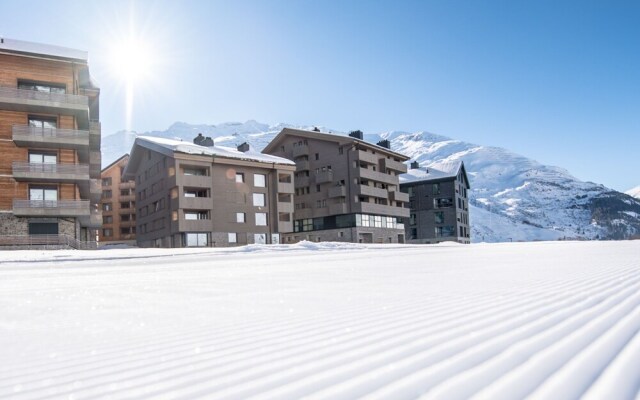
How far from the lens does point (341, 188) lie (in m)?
50.3

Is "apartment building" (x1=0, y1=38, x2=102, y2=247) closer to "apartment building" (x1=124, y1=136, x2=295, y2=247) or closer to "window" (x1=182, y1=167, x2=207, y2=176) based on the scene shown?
"apartment building" (x1=124, y1=136, x2=295, y2=247)

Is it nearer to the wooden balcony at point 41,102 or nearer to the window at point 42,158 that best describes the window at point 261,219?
the wooden balcony at point 41,102

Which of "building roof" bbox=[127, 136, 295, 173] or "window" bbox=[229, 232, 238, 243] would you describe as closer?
"building roof" bbox=[127, 136, 295, 173]

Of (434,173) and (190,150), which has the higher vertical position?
(434,173)

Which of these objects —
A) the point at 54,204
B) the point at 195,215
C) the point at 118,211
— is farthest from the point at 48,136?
the point at 118,211

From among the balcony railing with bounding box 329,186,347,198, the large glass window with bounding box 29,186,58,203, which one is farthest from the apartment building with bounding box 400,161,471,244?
the large glass window with bounding box 29,186,58,203

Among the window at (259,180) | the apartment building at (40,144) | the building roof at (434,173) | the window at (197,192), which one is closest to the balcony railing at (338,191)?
the window at (259,180)

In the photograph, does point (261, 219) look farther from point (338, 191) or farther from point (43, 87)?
point (43, 87)

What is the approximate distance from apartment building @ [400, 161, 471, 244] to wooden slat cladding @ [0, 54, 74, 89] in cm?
4806

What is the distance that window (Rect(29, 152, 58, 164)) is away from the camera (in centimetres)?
3198

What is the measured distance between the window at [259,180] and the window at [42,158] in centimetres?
1722

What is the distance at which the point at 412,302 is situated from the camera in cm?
536

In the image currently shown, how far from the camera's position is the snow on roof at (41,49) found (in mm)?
31281

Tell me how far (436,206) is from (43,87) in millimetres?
52046
